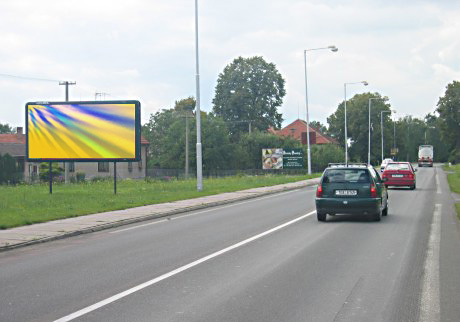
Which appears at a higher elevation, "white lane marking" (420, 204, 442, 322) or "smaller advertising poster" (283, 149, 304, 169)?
"smaller advertising poster" (283, 149, 304, 169)

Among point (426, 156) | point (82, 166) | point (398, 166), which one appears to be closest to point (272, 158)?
point (82, 166)

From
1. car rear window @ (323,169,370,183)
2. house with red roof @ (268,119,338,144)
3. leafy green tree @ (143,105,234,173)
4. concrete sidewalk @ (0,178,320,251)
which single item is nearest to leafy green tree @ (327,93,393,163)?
house with red roof @ (268,119,338,144)

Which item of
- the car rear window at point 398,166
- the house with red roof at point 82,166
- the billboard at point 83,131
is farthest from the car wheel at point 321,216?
the house with red roof at point 82,166

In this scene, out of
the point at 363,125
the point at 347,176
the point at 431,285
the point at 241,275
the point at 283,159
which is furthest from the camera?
the point at 363,125

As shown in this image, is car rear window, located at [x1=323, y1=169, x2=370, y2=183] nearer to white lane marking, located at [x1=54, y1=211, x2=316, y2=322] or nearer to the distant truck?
white lane marking, located at [x1=54, y1=211, x2=316, y2=322]

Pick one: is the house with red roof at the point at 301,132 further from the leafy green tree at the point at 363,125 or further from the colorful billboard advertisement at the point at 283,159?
the colorful billboard advertisement at the point at 283,159

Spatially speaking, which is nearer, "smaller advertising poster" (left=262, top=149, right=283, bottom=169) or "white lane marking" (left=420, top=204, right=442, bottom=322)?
"white lane marking" (left=420, top=204, right=442, bottom=322)

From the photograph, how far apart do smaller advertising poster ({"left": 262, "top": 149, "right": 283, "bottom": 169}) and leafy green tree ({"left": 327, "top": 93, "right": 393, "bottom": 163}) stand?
45410mm

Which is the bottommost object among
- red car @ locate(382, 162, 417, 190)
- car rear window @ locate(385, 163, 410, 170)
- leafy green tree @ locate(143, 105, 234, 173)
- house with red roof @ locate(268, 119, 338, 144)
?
red car @ locate(382, 162, 417, 190)

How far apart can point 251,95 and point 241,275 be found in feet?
253

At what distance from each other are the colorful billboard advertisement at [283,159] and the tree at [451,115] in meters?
47.9

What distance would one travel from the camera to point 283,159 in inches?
2394

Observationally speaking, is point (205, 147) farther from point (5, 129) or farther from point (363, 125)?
point (5, 129)

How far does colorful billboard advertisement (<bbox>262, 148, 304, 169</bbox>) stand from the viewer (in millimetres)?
60250
